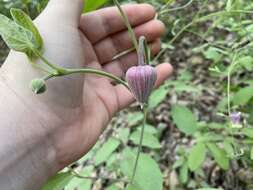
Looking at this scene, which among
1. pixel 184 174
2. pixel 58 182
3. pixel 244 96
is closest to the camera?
pixel 58 182

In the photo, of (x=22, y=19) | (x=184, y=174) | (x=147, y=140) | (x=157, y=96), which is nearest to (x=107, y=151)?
(x=147, y=140)

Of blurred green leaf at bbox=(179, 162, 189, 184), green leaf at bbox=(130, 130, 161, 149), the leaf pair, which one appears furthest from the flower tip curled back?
blurred green leaf at bbox=(179, 162, 189, 184)

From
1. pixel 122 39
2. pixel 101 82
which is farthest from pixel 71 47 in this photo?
pixel 122 39

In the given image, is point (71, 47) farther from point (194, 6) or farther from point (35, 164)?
point (194, 6)

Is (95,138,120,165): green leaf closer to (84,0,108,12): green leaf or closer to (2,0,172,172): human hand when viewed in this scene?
(2,0,172,172): human hand

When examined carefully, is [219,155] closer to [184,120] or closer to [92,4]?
[184,120]
